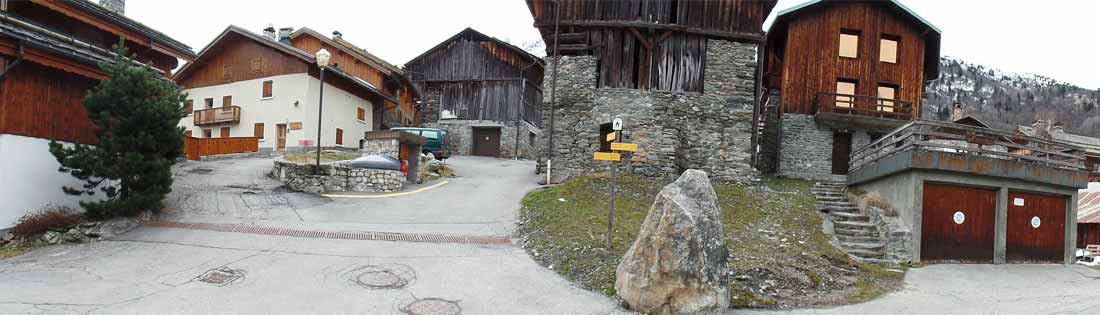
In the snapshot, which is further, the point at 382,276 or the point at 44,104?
the point at 44,104

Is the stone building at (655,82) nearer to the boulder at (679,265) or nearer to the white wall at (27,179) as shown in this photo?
the boulder at (679,265)

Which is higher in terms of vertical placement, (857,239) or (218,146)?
(218,146)

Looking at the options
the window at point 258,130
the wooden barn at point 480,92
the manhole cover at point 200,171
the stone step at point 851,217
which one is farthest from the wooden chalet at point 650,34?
the window at point 258,130

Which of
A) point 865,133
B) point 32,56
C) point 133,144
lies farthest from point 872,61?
point 32,56

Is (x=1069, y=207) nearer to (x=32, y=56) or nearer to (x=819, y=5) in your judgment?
(x=819, y=5)

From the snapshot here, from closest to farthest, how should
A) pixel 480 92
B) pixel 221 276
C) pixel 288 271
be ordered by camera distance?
pixel 221 276 < pixel 288 271 < pixel 480 92

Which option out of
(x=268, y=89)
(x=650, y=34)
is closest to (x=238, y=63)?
(x=268, y=89)

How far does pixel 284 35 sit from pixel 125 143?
80.1 feet

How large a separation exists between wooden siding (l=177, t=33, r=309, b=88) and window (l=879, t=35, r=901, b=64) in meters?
25.5

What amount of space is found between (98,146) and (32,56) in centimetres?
220

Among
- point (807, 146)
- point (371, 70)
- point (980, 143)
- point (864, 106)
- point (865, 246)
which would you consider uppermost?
point (371, 70)

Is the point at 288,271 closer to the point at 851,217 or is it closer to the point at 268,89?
the point at 851,217

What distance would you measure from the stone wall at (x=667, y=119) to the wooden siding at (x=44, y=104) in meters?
12.8

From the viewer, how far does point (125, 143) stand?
38.7 ft
